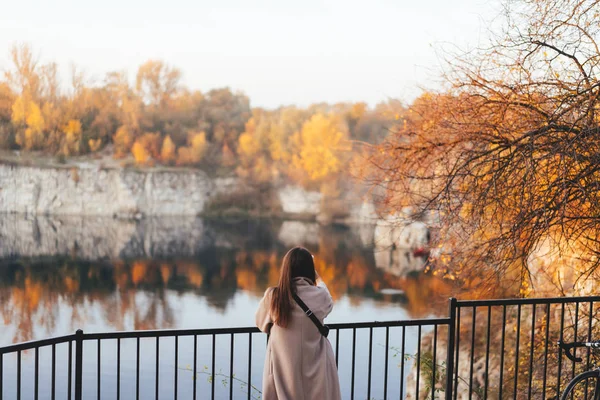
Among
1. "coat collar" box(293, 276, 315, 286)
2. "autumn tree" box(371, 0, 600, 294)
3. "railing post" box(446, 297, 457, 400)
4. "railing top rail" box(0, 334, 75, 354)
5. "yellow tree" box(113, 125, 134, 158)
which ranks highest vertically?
"yellow tree" box(113, 125, 134, 158)

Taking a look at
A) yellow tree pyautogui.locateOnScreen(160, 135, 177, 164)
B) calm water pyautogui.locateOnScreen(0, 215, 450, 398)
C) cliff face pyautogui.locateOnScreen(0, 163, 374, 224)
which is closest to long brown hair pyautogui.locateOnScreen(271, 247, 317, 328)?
calm water pyautogui.locateOnScreen(0, 215, 450, 398)

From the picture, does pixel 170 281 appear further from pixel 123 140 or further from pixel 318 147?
pixel 123 140

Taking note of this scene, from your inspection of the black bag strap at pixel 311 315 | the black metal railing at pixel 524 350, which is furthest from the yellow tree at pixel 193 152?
the black bag strap at pixel 311 315

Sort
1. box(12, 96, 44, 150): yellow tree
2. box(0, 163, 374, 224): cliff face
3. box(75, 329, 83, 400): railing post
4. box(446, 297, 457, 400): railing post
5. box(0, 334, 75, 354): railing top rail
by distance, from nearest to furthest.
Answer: box(0, 334, 75, 354): railing top rail
box(75, 329, 83, 400): railing post
box(446, 297, 457, 400): railing post
box(0, 163, 374, 224): cliff face
box(12, 96, 44, 150): yellow tree

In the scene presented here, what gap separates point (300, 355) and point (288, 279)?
0.46 metres

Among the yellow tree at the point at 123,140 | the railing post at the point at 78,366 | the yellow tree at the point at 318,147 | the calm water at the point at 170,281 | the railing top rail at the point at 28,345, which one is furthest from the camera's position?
the yellow tree at the point at 123,140

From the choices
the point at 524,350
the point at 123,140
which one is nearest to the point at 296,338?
the point at 524,350

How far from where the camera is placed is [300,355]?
3719 mm

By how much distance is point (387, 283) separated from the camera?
43875 millimetres

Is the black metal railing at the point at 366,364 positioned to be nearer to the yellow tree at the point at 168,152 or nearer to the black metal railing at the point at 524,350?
the black metal railing at the point at 524,350

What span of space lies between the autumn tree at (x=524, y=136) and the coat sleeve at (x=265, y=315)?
3.05m

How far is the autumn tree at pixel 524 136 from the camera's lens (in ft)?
20.4

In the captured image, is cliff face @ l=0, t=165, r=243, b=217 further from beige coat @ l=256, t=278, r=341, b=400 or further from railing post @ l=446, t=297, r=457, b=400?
beige coat @ l=256, t=278, r=341, b=400

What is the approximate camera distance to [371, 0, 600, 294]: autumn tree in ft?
20.4
